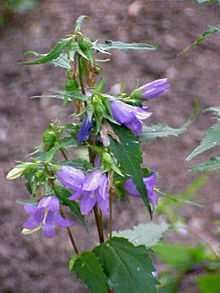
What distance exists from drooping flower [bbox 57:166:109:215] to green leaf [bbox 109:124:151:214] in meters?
0.05

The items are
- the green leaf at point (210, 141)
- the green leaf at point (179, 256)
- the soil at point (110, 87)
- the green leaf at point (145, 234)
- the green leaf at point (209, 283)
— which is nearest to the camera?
the green leaf at point (210, 141)

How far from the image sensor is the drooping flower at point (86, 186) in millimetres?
1377

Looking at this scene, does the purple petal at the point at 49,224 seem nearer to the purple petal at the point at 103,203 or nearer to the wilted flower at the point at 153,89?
the purple petal at the point at 103,203

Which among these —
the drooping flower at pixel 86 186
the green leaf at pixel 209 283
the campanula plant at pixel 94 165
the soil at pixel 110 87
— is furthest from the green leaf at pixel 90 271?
the soil at pixel 110 87

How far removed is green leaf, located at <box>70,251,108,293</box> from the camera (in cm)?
147

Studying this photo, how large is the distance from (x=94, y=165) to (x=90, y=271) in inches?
7.7

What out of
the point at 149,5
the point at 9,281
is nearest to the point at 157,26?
Answer: the point at 149,5

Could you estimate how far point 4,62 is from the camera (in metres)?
3.70

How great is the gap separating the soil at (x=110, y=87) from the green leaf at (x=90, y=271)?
1.14m

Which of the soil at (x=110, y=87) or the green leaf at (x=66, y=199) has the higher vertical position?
the green leaf at (x=66, y=199)

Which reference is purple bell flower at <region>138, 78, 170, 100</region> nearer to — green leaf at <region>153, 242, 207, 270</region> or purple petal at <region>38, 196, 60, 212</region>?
purple petal at <region>38, 196, 60, 212</region>

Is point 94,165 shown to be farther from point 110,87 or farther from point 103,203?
point 110,87

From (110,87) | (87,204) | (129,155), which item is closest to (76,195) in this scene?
(87,204)

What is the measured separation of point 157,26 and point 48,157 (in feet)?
8.28
